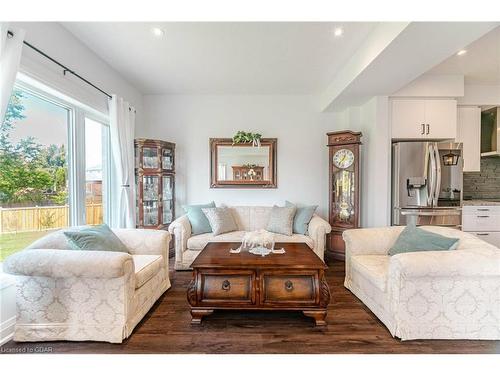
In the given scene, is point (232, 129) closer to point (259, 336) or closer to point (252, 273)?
point (252, 273)

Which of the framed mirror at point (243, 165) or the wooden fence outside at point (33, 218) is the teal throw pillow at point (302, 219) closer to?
the framed mirror at point (243, 165)

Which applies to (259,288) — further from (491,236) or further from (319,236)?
(491,236)

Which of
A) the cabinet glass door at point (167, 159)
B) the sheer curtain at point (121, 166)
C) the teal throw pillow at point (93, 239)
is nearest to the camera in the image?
the teal throw pillow at point (93, 239)

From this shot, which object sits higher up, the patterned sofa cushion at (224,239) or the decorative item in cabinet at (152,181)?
the decorative item in cabinet at (152,181)

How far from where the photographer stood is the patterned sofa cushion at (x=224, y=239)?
333 cm

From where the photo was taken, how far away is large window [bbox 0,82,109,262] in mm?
2066

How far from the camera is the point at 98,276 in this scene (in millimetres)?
1772

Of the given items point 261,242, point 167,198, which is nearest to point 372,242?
point 261,242

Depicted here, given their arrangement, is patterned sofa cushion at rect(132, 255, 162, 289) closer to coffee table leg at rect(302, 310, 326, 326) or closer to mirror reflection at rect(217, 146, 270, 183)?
coffee table leg at rect(302, 310, 326, 326)

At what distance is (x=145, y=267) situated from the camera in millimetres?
2234

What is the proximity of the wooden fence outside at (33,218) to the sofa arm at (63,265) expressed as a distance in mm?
475

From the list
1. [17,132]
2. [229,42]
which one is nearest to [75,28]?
[17,132]

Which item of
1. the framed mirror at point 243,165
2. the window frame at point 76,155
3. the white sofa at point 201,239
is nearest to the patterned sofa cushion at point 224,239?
the white sofa at point 201,239

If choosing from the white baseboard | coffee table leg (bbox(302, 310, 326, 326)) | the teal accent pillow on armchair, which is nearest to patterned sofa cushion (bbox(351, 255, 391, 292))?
the teal accent pillow on armchair
